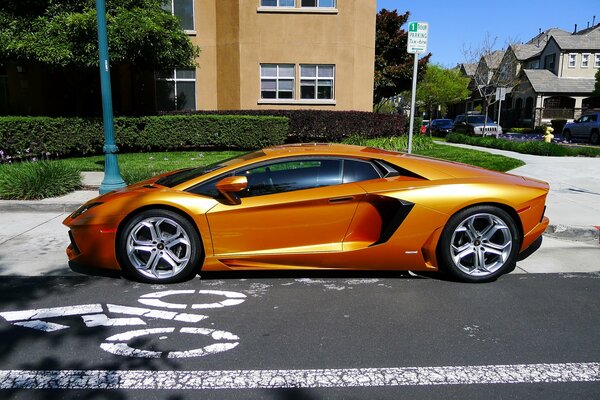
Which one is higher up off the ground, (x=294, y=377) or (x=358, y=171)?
(x=358, y=171)

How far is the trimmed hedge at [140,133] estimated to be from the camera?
1277 centimetres

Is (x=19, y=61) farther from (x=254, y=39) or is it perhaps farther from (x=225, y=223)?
(x=225, y=223)

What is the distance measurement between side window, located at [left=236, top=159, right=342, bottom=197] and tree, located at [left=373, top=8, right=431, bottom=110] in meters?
21.3

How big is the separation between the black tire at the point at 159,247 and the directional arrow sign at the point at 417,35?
5.52 metres

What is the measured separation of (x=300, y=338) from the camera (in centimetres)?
355

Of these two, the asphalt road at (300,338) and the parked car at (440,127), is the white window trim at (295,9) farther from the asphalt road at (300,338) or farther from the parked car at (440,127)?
the parked car at (440,127)

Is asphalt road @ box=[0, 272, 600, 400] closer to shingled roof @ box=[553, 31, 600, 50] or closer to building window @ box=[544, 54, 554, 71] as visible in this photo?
shingled roof @ box=[553, 31, 600, 50]

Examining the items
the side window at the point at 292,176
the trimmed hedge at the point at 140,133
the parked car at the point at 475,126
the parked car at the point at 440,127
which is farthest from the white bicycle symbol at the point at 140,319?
the parked car at the point at 440,127

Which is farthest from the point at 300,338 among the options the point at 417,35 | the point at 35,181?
the point at 35,181

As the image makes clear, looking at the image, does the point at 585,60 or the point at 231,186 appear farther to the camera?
the point at 585,60

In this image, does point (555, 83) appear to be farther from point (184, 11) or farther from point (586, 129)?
point (184, 11)

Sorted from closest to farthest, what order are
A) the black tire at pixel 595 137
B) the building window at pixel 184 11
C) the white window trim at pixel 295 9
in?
the white window trim at pixel 295 9 < the building window at pixel 184 11 < the black tire at pixel 595 137

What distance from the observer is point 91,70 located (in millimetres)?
14461

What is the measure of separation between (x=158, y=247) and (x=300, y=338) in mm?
1811
